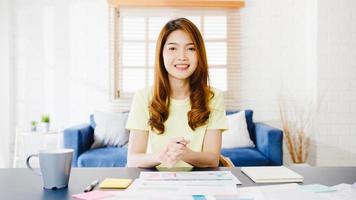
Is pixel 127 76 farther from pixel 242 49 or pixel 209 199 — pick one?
pixel 209 199

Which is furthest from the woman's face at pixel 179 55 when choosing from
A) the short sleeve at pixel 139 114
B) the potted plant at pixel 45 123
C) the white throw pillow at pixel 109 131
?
the potted plant at pixel 45 123

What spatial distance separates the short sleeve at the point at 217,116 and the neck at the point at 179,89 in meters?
0.13

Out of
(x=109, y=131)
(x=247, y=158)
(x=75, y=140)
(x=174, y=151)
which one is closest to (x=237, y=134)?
(x=247, y=158)

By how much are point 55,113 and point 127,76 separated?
3.01 ft

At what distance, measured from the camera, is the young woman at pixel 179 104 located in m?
1.42

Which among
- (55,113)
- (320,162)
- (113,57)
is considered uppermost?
(113,57)

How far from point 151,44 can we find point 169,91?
2551 millimetres

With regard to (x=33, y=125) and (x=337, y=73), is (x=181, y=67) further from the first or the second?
(x=33, y=125)

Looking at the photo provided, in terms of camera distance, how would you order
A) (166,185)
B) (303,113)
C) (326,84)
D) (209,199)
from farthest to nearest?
(303,113), (326,84), (166,185), (209,199)

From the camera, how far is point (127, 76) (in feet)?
13.2

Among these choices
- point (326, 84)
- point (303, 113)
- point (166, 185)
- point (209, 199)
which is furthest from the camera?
point (303, 113)

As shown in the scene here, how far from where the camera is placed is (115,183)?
99cm

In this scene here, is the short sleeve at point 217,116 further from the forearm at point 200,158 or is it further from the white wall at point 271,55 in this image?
the white wall at point 271,55

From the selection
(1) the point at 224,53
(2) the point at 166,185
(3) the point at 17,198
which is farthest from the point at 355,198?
(1) the point at 224,53
